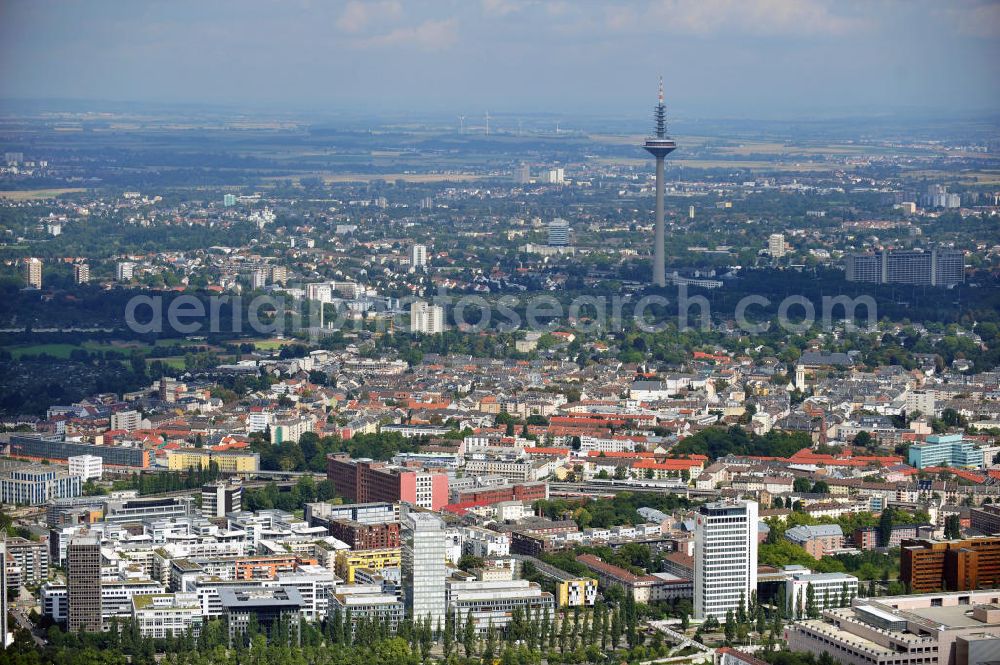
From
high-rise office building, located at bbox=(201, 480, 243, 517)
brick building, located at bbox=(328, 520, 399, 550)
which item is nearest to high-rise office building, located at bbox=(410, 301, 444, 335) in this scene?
high-rise office building, located at bbox=(201, 480, 243, 517)

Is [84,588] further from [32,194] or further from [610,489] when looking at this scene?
[32,194]

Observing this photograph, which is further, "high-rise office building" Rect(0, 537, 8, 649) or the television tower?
the television tower

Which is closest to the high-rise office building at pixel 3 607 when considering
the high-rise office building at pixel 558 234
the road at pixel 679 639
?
the road at pixel 679 639

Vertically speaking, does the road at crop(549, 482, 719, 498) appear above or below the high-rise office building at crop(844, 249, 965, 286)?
below

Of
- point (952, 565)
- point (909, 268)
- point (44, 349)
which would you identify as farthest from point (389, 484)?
point (909, 268)

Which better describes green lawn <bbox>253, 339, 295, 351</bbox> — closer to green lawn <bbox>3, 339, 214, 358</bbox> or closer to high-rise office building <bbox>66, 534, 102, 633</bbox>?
green lawn <bbox>3, 339, 214, 358</bbox>

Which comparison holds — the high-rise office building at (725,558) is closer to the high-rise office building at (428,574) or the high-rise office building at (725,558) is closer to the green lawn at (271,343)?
the high-rise office building at (428,574)

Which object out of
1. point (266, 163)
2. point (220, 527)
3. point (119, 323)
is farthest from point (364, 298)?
point (266, 163)
